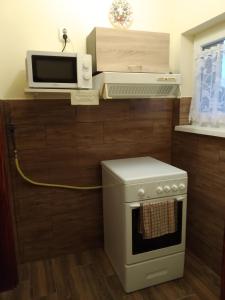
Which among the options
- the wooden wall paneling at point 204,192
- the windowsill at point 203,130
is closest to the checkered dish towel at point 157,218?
the wooden wall paneling at point 204,192

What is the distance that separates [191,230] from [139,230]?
73 cm

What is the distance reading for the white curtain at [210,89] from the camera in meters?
1.74

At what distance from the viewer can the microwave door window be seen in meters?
1.52

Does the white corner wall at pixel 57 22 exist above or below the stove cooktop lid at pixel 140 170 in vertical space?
above

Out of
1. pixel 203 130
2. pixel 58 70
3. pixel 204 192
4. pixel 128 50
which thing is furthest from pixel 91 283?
pixel 128 50

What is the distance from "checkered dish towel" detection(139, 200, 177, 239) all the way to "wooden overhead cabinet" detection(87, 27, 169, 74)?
974 mm

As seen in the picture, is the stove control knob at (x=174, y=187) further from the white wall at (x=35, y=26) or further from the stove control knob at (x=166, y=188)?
the white wall at (x=35, y=26)

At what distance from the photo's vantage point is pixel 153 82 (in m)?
1.66

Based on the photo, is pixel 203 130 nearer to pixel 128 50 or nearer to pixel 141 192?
pixel 141 192

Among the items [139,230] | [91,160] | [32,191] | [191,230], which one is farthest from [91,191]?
[191,230]

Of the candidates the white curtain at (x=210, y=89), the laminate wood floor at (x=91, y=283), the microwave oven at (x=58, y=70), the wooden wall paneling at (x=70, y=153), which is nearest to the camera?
the microwave oven at (x=58, y=70)

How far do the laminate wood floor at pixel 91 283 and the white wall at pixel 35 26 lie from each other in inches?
55.5

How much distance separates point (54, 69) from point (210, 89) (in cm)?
120

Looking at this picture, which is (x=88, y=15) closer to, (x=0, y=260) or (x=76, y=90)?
(x=76, y=90)
